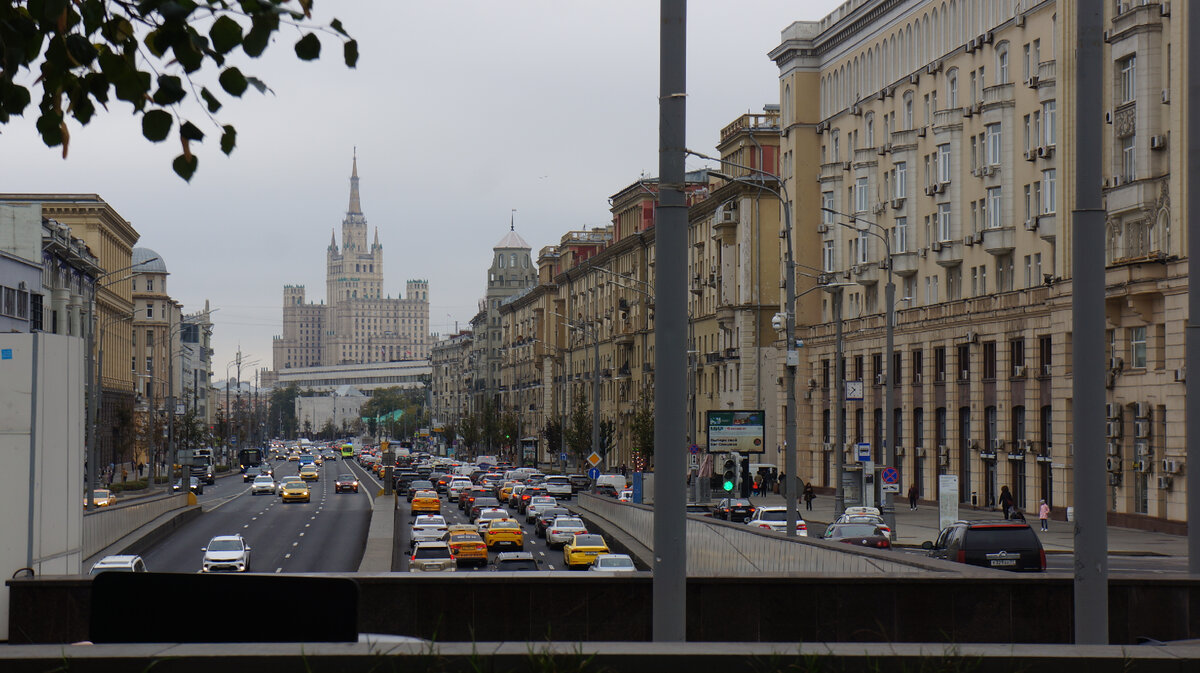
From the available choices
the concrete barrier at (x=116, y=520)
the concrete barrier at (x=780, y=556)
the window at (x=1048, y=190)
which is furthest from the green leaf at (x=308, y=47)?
the window at (x=1048, y=190)

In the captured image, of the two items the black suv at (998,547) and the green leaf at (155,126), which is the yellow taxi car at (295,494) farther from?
the green leaf at (155,126)

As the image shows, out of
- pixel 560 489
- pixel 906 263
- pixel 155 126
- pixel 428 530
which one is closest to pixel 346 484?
pixel 560 489

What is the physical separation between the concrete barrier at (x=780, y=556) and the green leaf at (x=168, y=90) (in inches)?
301

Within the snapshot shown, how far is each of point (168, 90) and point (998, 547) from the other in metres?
22.0

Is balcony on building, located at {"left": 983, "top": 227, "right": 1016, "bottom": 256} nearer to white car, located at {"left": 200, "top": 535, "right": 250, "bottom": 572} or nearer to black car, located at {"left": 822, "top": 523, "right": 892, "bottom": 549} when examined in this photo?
black car, located at {"left": 822, "top": 523, "right": 892, "bottom": 549}

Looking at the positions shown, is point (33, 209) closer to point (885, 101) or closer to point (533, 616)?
point (885, 101)

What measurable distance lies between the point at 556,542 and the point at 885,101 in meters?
32.6

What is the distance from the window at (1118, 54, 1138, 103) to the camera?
48.3 meters

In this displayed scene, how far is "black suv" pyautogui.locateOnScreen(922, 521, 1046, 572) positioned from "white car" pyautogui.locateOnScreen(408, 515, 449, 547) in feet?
67.4

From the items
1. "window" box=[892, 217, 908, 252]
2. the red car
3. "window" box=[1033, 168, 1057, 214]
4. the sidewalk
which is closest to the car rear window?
the sidewalk

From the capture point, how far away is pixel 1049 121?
56.4m

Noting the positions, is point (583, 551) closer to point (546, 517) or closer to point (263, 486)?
point (546, 517)

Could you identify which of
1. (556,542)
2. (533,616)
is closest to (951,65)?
(556,542)

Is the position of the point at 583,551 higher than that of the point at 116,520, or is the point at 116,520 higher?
the point at 116,520
